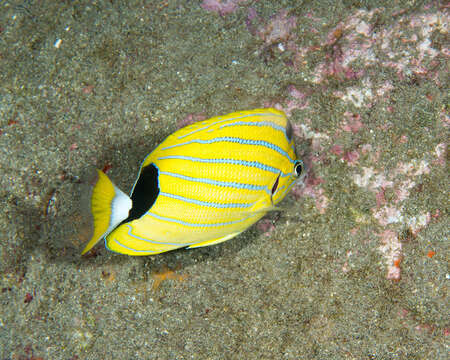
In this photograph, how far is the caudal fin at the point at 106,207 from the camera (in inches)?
68.0

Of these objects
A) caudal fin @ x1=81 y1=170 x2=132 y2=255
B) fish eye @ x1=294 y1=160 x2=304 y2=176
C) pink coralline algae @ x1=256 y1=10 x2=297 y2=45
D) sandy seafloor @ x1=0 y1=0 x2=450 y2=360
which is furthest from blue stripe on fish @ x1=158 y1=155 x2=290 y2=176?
pink coralline algae @ x1=256 y1=10 x2=297 y2=45

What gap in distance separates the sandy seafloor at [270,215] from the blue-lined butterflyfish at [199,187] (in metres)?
0.38

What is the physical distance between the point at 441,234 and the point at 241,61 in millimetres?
2034

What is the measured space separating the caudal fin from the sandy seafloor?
0.71ft

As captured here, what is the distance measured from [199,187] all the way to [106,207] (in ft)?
1.69

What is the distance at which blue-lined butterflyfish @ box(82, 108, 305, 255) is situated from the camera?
1735 millimetres

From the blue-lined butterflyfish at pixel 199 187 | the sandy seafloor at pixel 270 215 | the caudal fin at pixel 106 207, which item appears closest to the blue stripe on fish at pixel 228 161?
the blue-lined butterflyfish at pixel 199 187

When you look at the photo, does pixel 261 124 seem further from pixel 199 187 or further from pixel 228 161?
pixel 199 187

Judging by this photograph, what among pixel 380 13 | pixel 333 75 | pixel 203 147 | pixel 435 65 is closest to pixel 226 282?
pixel 203 147

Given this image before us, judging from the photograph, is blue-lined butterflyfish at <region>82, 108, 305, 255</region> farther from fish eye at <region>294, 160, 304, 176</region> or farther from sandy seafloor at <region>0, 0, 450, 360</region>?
sandy seafloor at <region>0, 0, 450, 360</region>

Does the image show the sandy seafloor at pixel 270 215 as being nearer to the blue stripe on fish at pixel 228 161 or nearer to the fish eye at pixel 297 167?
the fish eye at pixel 297 167

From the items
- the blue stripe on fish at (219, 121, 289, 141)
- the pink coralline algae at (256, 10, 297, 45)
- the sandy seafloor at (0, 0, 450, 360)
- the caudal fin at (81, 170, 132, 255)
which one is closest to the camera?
the caudal fin at (81, 170, 132, 255)

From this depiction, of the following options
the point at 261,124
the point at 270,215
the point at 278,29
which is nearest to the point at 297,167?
the point at 261,124

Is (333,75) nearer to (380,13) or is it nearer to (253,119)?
(380,13)
